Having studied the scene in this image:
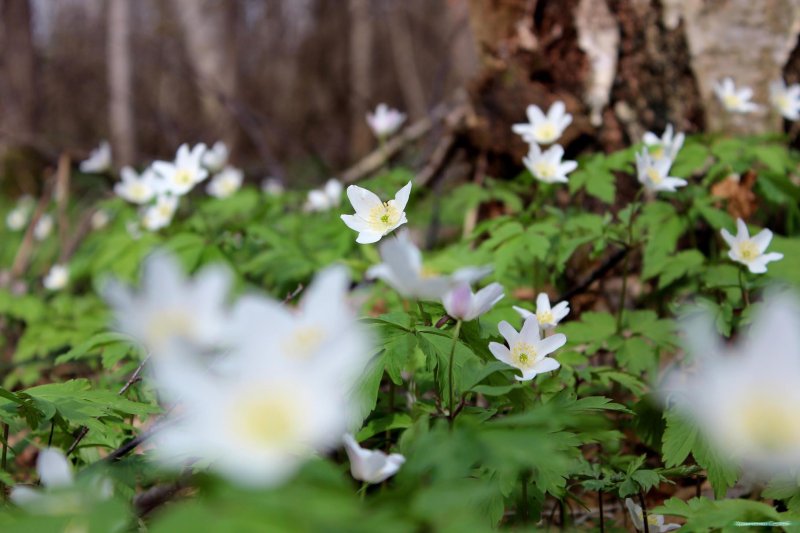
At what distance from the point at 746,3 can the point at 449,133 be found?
160 cm

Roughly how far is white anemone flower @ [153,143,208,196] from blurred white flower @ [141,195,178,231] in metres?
0.29

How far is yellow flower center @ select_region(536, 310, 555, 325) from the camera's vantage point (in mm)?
1760

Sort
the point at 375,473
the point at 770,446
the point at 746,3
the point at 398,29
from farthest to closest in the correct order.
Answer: the point at 398,29, the point at 746,3, the point at 375,473, the point at 770,446

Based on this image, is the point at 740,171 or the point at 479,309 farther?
the point at 740,171

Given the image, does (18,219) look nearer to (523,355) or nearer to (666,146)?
(666,146)

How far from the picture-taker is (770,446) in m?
0.82

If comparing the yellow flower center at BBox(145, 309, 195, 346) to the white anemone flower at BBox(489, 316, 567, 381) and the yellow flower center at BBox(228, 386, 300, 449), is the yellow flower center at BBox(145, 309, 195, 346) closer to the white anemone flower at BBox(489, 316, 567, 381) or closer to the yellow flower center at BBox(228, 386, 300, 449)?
the yellow flower center at BBox(228, 386, 300, 449)

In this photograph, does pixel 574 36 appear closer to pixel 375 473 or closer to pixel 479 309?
pixel 479 309

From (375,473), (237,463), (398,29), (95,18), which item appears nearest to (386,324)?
(375,473)

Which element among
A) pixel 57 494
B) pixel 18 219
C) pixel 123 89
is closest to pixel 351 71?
pixel 123 89

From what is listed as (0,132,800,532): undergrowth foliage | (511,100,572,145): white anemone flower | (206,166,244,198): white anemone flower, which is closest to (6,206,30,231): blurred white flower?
(0,132,800,532): undergrowth foliage

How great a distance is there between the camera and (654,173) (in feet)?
7.38

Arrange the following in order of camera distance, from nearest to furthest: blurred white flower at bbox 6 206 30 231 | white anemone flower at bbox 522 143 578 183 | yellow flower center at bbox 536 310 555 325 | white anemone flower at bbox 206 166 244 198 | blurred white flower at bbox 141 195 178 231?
yellow flower center at bbox 536 310 555 325, white anemone flower at bbox 522 143 578 183, blurred white flower at bbox 141 195 178 231, white anemone flower at bbox 206 166 244 198, blurred white flower at bbox 6 206 30 231

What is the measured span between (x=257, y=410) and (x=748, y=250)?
70.7 inches
